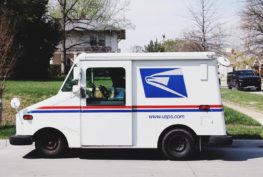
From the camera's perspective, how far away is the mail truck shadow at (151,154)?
32.8 ft

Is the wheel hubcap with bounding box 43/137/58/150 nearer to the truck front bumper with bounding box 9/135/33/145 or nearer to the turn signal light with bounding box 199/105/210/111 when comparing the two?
the truck front bumper with bounding box 9/135/33/145

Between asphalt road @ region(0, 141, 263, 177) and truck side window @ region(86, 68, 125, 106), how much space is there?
1258 mm

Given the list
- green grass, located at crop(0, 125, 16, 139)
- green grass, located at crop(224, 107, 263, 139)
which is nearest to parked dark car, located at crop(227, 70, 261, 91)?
green grass, located at crop(224, 107, 263, 139)

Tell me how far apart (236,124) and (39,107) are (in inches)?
279

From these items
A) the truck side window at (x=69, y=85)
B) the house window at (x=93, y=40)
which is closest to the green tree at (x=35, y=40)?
the house window at (x=93, y=40)

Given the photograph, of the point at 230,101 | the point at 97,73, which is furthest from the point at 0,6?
the point at 97,73

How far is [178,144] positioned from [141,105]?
3.67ft

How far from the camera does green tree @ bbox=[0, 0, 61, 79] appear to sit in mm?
35688

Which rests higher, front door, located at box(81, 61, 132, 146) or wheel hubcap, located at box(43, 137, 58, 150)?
front door, located at box(81, 61, 132, 146)

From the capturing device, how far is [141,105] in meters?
9.62

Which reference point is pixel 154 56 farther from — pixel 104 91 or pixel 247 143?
pixel 247 143

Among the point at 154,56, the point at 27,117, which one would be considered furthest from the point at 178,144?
the point at 27,117

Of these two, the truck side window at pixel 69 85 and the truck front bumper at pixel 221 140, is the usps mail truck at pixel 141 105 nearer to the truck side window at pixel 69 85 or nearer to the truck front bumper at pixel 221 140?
the truck front bumper at pixel 221 140
